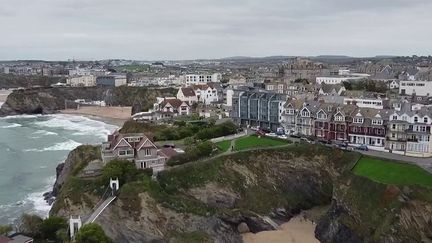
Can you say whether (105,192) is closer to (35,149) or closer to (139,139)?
(139,139)

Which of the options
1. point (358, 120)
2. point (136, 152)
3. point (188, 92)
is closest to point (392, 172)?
point (358, 120)

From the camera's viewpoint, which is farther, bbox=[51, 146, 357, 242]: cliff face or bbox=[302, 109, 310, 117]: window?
bbox=[302, 109, 310, 117]: window

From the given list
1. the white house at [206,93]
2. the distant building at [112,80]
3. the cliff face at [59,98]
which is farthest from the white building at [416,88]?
the distant building at [112,80]

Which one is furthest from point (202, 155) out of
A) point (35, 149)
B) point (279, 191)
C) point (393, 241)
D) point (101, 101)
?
point (101, 101)

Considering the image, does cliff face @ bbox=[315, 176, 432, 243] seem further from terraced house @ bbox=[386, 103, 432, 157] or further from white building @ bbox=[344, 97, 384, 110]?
white building @ bbox=[344, 97, 384, 110]

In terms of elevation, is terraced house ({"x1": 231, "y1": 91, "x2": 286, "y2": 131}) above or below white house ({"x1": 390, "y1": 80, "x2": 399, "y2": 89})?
below

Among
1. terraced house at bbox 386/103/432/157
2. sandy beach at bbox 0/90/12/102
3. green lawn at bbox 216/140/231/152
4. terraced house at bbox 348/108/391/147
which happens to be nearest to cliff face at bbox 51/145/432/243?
green lawn at bbox 216/140/231/152

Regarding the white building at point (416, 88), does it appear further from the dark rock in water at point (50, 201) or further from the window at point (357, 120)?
the dark rock in water at point (50, 201)
